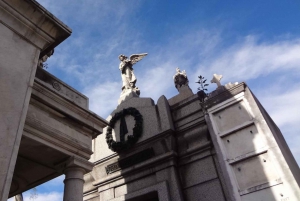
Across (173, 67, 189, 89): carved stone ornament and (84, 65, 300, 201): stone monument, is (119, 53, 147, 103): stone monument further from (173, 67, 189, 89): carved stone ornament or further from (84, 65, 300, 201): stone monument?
(173, 67, 189, 89): carved stone ornament

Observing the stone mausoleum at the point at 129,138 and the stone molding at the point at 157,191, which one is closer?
the stone mausoleum at the point at 129,138

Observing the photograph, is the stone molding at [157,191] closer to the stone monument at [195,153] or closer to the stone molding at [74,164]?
the stone monument at [195,153]

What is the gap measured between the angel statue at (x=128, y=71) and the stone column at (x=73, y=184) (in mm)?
7506

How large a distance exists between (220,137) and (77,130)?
15.7ft

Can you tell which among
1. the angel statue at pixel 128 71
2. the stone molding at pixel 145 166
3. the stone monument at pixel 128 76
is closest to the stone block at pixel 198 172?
the stone molding at pixel 145 166

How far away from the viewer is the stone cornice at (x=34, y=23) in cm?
547

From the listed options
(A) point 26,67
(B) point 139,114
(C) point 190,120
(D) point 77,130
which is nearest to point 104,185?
(B) point 139,114

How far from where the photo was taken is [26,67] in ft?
17.5

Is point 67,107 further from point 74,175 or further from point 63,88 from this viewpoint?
point 74,175

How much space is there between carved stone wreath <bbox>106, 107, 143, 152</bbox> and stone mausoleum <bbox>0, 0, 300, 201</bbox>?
39 mm

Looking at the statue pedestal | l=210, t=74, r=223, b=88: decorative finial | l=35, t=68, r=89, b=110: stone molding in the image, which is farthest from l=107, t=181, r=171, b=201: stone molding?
the statue pedestal

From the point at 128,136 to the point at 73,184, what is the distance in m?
4.85

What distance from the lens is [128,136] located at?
1084 centimetres

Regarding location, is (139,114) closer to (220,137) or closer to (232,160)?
(220,137)
